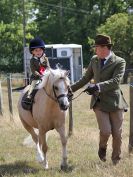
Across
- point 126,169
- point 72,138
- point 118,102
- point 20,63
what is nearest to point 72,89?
point 118,102

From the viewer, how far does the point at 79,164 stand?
8125 millimetres

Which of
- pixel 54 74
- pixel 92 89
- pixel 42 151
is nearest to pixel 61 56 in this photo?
pixel 42 151

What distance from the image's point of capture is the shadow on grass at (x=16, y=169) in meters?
7.74

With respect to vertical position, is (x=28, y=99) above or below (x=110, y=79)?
below

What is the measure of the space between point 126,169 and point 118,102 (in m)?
1.13

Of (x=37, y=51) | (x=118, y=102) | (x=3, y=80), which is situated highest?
(x=37, y=51)

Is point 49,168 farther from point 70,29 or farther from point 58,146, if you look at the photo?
point 70,29

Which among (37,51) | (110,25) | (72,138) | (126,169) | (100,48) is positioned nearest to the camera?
(126,169)

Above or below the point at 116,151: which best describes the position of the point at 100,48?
above

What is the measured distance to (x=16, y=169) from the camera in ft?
26.6

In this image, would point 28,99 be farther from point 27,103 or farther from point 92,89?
point 92,89

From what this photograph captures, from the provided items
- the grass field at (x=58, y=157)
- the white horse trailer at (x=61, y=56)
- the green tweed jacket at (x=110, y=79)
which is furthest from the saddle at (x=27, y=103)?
the white horse trailer at (x=61, y=56)

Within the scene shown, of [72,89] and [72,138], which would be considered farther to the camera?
[72,138]

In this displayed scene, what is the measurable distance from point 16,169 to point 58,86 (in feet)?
5.59
